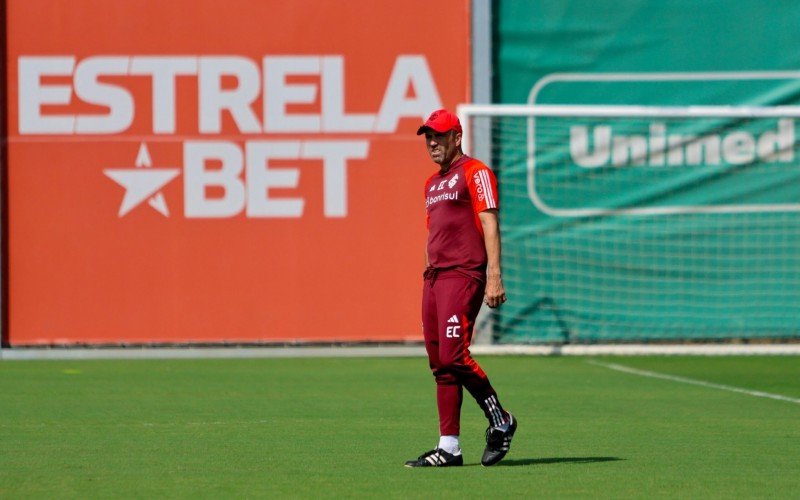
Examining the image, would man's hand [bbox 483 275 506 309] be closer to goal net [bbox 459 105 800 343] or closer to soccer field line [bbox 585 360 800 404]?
soccer field line [bbox 585 360 800 404]

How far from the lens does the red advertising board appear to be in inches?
618

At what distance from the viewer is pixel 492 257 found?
7391 mm

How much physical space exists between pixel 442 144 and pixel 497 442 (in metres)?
1.56

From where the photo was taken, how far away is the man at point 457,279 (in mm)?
7426

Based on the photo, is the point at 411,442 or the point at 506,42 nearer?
the point at 411,442

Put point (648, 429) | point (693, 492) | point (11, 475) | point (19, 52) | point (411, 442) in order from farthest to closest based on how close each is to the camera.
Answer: point (19, 52), point (648, 429), point (411, 442), point (11, 475), point (693, 492)

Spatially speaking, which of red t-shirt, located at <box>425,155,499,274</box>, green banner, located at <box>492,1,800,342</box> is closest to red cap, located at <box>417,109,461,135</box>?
red t-shirt, located at <box>425,155,499,274</box>

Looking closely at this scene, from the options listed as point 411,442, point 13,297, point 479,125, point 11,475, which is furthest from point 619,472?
point 13,297

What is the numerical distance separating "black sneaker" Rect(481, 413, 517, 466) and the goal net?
8.63 m

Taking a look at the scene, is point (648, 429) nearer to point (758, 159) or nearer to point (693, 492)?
point (693, 492)

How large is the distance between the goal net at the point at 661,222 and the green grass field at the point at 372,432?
1462 millimetres

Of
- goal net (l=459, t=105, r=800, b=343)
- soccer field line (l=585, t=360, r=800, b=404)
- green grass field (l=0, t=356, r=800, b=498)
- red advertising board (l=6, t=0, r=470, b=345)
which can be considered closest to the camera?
green grass field (l=0, t=356, r=800, b=498)

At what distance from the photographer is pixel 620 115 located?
1577 cm

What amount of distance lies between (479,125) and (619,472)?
889cm
